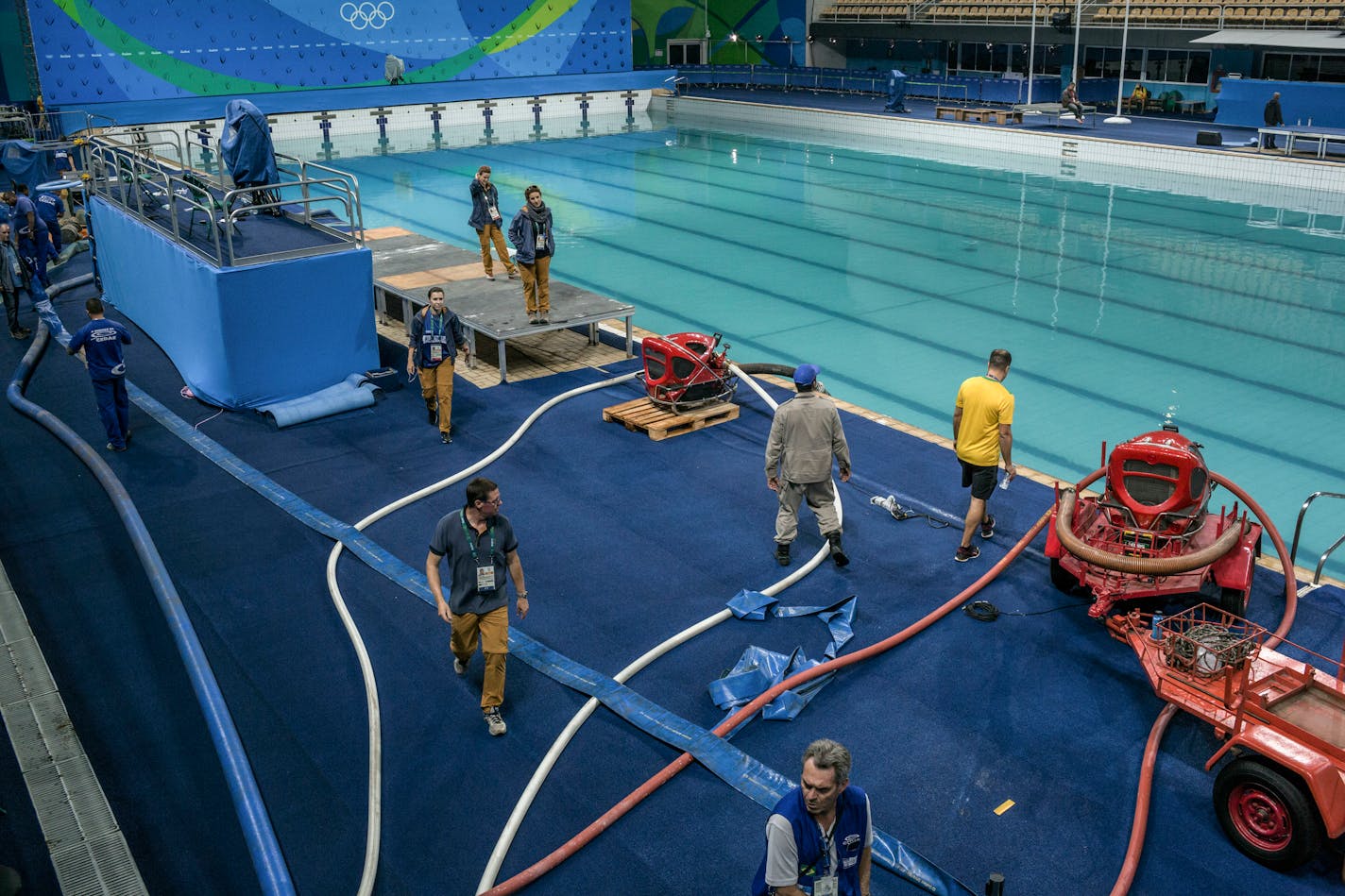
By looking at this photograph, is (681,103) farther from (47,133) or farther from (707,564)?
(707,564)

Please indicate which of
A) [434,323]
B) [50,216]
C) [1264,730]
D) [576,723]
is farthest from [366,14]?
[1264,730]

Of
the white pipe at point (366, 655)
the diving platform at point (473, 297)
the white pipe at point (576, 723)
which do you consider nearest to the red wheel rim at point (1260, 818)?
the white pipe at point (576, 723)

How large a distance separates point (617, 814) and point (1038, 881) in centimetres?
179

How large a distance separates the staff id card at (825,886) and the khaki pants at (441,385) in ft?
21.5

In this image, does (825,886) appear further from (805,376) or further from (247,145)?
(247,145)

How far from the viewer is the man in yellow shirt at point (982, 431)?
6.81 metres

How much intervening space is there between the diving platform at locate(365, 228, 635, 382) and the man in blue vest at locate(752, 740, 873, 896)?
7.65 meters

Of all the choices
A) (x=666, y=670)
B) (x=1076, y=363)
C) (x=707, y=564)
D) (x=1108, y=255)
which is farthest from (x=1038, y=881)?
(x=1108, y=255)

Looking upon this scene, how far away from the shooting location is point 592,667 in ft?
20.2

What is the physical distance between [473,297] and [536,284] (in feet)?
4.37

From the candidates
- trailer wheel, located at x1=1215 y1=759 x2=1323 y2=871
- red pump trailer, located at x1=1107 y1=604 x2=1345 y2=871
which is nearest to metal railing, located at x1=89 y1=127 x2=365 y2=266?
red pump trailer, located at x1=1107 y1=604 x2=1345 y2=871

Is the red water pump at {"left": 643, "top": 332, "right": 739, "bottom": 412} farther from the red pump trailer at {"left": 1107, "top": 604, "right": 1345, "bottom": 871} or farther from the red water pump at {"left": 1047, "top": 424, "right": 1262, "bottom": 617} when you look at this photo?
the red pump trailer at {"left": 1107, "top": 604, "right": 1345, "bottom": 871}

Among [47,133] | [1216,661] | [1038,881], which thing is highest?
[47,133]

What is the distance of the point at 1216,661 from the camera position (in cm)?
527
